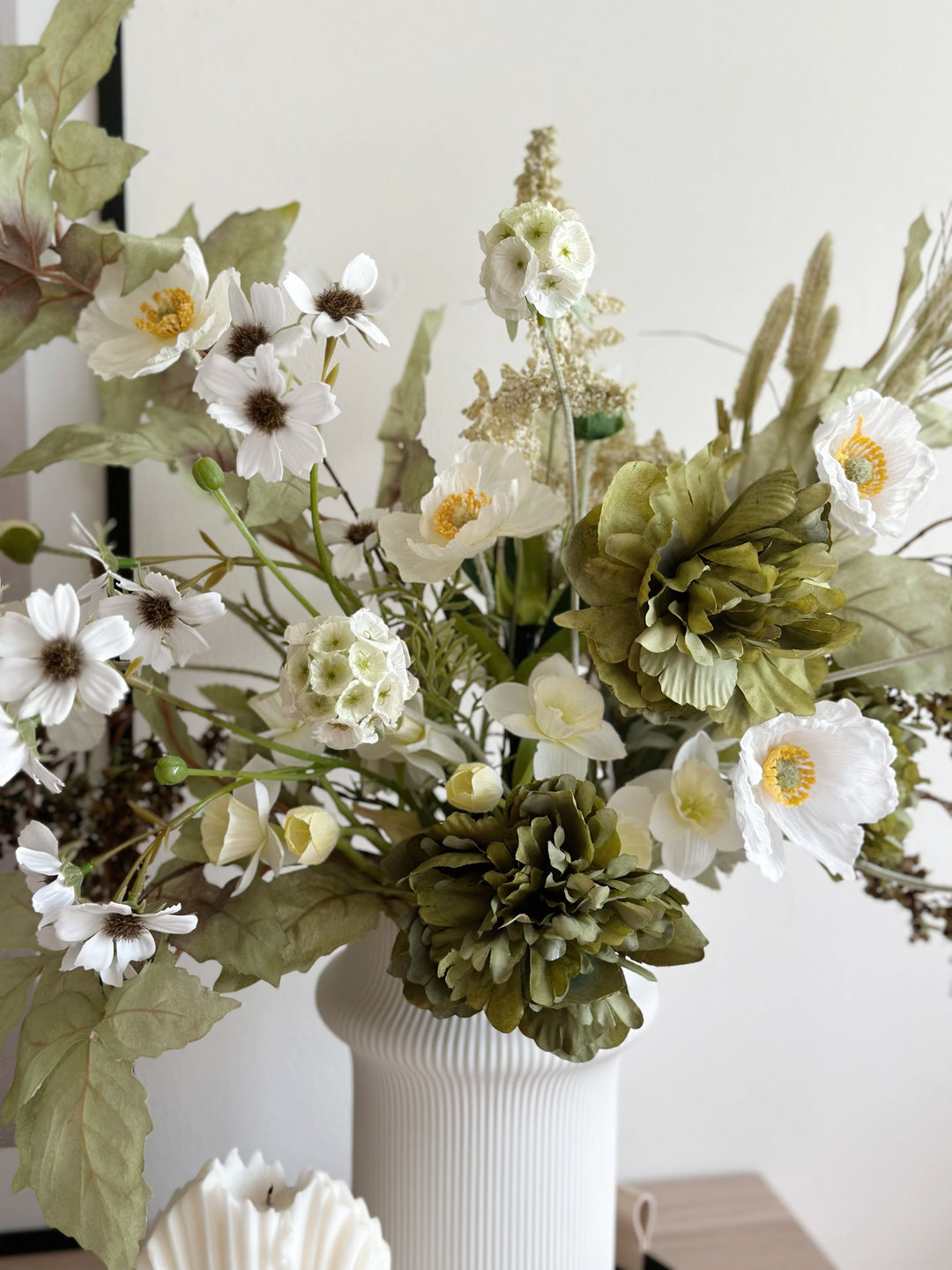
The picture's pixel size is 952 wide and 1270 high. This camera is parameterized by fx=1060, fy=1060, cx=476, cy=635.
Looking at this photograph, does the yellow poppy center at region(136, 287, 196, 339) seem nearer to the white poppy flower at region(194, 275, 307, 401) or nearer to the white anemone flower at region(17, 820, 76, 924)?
the white poppy flower at region(194, 275, 307, 401)

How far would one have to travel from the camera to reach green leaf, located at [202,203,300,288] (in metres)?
0.60

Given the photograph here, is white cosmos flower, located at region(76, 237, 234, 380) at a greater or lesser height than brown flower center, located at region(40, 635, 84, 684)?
greater

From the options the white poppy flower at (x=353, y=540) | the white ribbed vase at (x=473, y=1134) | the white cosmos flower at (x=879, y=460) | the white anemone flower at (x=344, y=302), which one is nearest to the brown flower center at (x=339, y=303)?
the white anemone flower at (x=344, y=302)

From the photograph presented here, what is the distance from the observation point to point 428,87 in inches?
29.9

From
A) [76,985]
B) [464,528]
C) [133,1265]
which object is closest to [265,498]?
[464,528]

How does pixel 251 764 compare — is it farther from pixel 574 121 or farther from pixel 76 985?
pixel 574 121

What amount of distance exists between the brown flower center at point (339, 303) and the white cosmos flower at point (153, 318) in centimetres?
4

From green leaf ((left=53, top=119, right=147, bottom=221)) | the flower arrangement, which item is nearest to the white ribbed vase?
the flower arrangement

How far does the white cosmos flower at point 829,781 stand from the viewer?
479 millimetres

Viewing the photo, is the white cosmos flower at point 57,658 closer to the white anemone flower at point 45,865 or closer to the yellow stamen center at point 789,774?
the white anemone flower at point 45,865

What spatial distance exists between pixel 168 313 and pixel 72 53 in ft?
0.56

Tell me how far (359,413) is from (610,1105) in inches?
19.3

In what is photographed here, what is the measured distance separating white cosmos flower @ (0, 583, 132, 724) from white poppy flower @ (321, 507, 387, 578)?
0.56 ft

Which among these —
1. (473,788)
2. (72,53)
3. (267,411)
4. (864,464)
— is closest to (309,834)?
(473,788)
